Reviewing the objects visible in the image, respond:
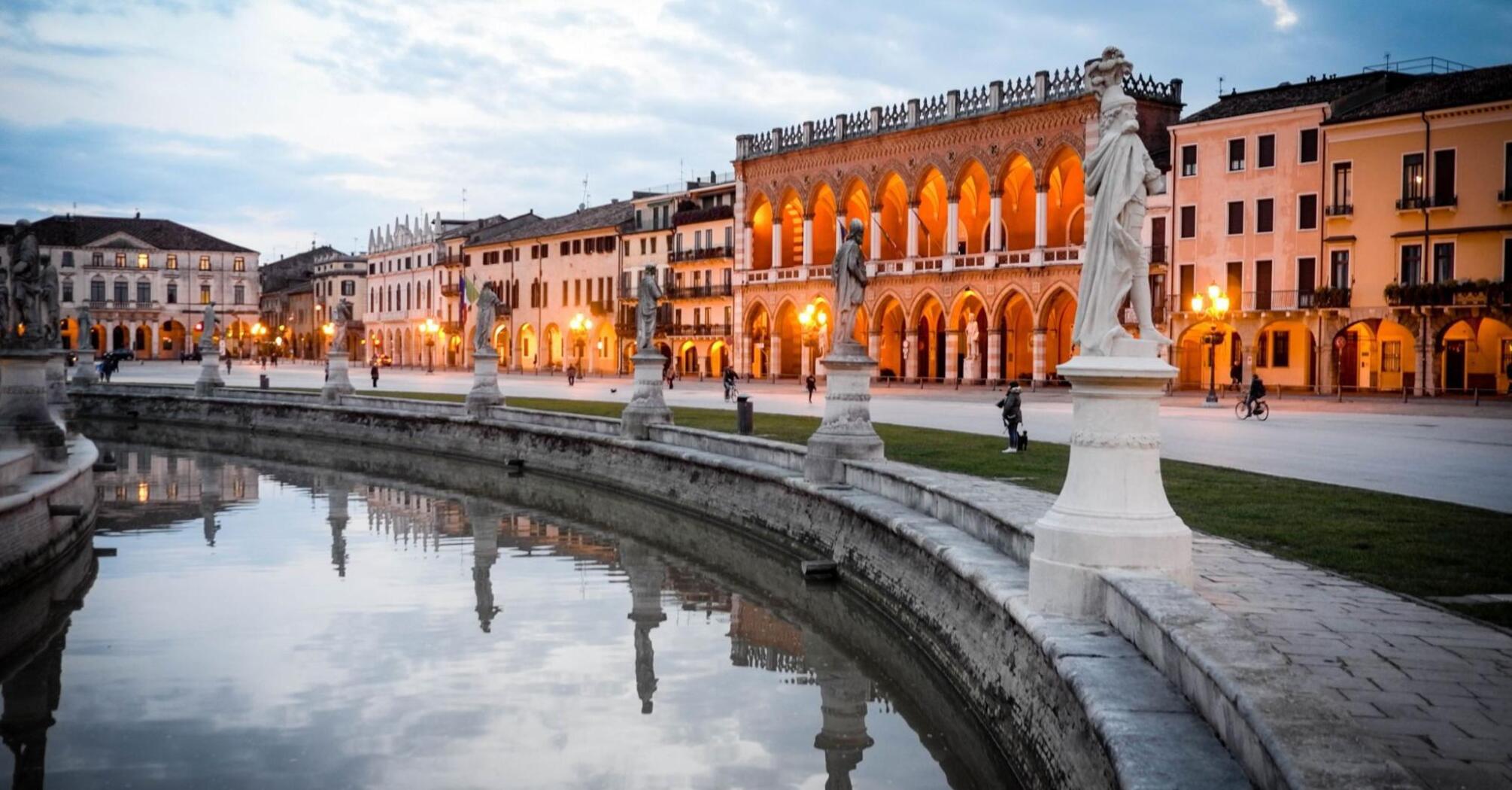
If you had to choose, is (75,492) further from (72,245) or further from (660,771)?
(72,245)

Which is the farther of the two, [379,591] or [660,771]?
[379,591]

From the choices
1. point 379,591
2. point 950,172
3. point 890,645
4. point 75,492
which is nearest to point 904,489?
point 890,645

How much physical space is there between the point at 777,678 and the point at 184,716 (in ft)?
16.2

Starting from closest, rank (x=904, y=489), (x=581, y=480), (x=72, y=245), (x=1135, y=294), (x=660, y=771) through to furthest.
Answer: (x=1135, y=294), (x=660, y=771), (x=904, y=489), (x=581, y=480), (x=72, y=245)

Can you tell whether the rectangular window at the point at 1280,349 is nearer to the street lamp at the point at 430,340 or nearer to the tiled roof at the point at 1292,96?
the tiled roof at the point at 1292,96

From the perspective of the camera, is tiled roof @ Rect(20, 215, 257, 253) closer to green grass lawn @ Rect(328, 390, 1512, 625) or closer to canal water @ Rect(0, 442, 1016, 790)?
canal water @ Rect(0, 442, 1016, 790)

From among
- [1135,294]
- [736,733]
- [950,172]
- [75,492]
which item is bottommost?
[736,733]

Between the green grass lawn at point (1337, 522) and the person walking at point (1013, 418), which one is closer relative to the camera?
the green grass lawn at point (1337, 522)

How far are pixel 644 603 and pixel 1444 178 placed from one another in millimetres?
34236

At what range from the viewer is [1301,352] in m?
42.5

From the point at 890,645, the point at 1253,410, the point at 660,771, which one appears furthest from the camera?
the point at 1253,410

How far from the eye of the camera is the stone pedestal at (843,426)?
15.2 m

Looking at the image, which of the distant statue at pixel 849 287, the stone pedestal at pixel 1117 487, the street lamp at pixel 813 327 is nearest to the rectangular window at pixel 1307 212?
the street lamp at pixel 813 327

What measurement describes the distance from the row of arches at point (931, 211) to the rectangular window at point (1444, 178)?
12.8 meters
